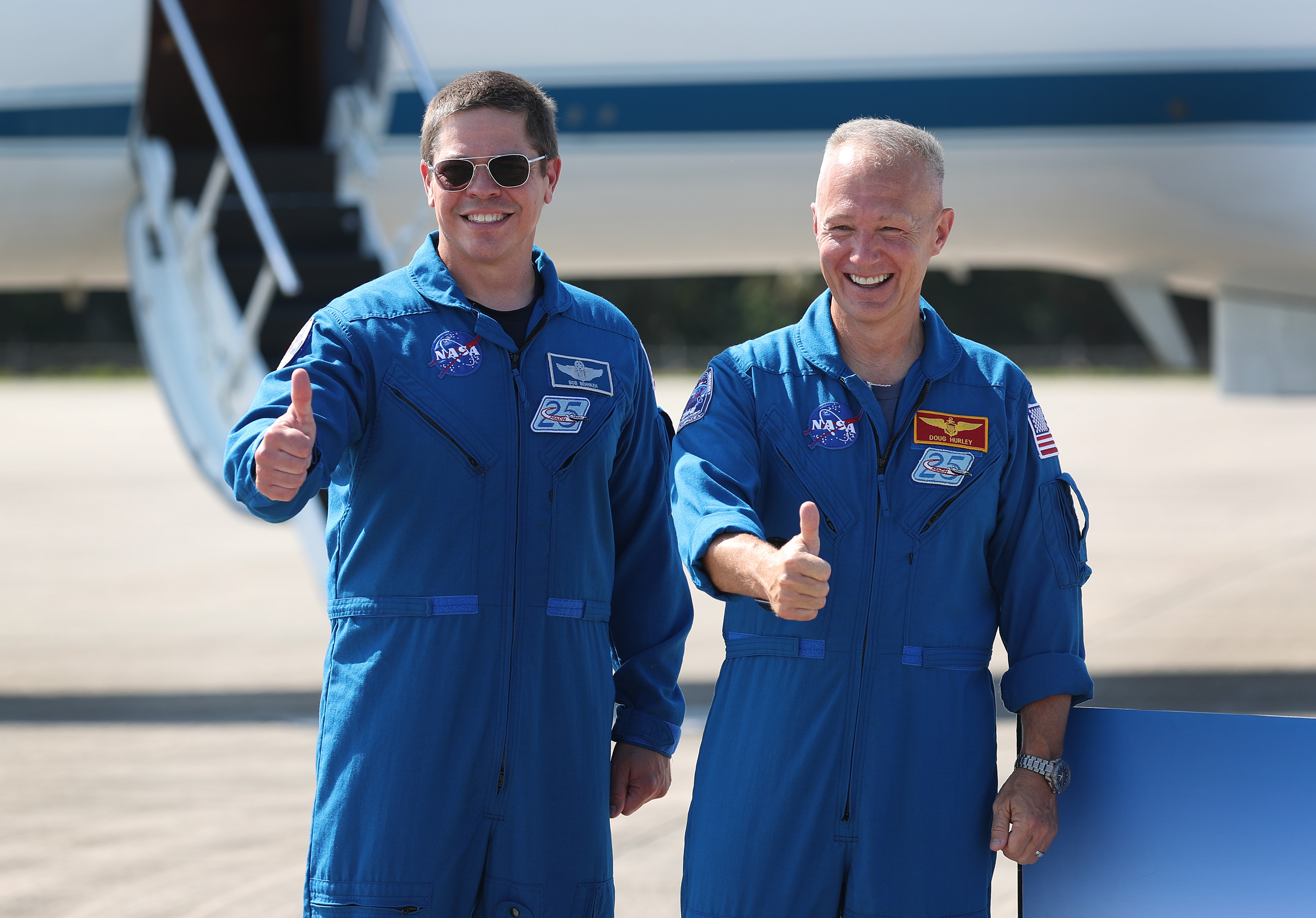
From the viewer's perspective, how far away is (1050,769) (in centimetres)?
214

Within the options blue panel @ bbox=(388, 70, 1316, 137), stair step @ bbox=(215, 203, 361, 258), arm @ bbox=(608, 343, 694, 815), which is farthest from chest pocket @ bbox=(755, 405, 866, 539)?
blue panel @ bbox=(388, 70, 1316, 137)

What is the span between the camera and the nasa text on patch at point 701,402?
2.22 metres

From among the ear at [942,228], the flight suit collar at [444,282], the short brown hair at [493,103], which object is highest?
the short brown hair at [493,103]

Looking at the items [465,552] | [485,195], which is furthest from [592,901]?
[485,195]

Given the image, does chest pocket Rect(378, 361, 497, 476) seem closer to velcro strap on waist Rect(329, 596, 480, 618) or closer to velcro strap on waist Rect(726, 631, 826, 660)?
velcro strap on waist Rect(329, 596, 480, 618)

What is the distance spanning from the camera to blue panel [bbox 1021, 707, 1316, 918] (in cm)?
211

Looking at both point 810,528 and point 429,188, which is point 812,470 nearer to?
point 810,528

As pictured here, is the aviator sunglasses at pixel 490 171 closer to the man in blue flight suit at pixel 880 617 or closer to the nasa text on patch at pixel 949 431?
the man in blue flight suit at pixel 880 617

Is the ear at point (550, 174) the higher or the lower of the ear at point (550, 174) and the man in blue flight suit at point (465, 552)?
the higher

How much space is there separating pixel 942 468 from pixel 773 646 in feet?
1.17

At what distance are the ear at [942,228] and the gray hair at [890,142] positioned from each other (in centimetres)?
6

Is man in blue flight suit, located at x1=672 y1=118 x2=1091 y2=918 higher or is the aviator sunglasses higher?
the aviator sunglasses

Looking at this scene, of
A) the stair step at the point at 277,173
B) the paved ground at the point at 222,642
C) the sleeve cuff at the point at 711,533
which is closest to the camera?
the sleeve cuff at the point at 711,533

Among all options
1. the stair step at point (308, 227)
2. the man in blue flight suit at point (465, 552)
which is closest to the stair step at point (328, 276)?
the stair step at point (308, 227)
